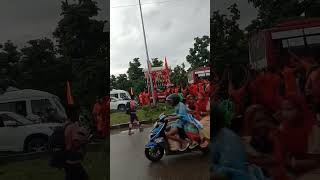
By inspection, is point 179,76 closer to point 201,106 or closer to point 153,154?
point 201,106

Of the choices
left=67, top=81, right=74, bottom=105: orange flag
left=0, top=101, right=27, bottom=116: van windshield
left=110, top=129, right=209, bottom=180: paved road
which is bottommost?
left=110, top=129, right=209, bottom=180: paved road

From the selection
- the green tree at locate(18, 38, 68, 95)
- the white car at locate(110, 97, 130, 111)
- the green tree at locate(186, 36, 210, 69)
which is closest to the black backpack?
the green tree at locate(18, 38, 68, 95)

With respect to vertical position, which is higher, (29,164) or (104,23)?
(104,23)

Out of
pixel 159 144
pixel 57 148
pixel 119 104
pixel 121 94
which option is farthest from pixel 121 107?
pixel 57 148

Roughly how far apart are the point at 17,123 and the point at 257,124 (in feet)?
6.44

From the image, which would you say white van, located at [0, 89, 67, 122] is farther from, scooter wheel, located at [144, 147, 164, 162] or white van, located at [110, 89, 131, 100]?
scooter wheel, located at [144, 147, 164, 162]

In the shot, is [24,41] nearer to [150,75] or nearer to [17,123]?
[17,123]

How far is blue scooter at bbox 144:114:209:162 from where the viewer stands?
5.07m

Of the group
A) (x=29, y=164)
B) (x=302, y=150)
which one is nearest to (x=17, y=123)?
(x=29, y=164)

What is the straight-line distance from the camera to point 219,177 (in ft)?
13.3

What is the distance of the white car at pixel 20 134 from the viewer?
384 cm

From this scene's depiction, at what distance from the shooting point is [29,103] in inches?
157

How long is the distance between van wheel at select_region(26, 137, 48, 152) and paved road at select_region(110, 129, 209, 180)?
91cm

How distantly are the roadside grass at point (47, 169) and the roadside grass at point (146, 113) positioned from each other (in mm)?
364
